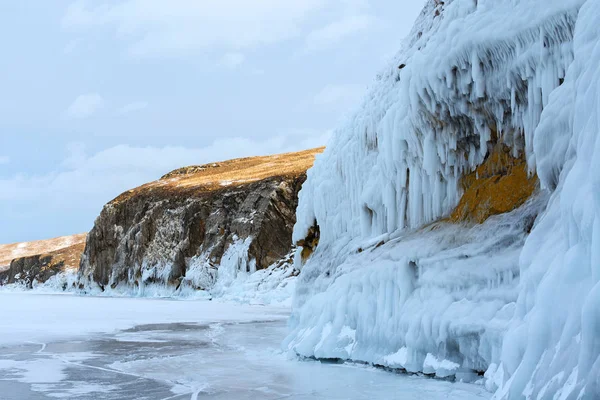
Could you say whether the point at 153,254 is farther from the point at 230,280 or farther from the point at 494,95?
the point at 494,95

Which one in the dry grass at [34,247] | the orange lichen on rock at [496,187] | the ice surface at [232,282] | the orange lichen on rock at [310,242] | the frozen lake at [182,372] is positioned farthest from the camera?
the dry grass at [34,247]

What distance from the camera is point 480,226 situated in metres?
8.98

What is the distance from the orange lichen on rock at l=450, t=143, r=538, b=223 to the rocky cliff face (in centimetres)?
3913

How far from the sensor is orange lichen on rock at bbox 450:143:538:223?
28.5 feet

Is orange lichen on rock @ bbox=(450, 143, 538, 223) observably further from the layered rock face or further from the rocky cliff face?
the layered rock face

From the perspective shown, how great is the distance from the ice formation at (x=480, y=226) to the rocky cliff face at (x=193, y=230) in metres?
36.9

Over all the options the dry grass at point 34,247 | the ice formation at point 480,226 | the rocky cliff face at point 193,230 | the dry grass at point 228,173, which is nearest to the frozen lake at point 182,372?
the ice formation at point 480,226

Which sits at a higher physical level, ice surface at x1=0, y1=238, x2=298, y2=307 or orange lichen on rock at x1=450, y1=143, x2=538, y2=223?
orange lichen on rock at x1=450, y1=143, x2=538, y2=223

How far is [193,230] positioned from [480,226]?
48.6 metres

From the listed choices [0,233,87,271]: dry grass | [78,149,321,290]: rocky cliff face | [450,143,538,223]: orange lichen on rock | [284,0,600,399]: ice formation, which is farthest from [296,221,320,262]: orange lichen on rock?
[0,233,87,271]: dry grass

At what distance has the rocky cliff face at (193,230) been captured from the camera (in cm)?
5047

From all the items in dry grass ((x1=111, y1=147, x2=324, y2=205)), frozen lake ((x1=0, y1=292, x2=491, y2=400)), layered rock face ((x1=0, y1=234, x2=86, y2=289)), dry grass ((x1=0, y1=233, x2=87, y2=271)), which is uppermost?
dry grass ((x1=111, y1=147, x2=324, y2=205))

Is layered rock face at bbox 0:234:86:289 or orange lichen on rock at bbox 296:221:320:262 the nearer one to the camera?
orange lichen on rock at bbox 296:221:320:262

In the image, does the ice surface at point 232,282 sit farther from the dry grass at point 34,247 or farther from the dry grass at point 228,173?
the dry grass at point 34,247
